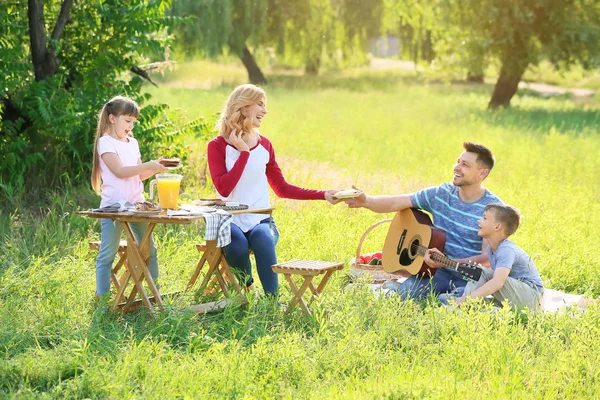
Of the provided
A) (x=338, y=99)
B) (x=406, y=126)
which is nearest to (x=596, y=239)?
(x=406, y=126)

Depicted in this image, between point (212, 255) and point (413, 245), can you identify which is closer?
point (212, 255)

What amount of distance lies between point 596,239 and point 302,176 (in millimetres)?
4326

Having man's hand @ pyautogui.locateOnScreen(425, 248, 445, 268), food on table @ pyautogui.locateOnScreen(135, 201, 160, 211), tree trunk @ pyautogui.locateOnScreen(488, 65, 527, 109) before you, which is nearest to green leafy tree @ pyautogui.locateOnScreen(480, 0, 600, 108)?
tree trunk @ pyautogui.locateOnScreen(488, 65, 527, 109)

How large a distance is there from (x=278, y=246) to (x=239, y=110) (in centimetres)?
205

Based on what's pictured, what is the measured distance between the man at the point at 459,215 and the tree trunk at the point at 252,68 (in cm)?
2583

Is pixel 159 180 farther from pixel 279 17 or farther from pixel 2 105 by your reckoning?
pixel 279 17

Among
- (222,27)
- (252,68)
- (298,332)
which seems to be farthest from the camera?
(252,68)

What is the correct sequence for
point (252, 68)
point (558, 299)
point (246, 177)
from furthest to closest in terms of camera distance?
point (252, 68) → point (558, 299) → point (246, 177)

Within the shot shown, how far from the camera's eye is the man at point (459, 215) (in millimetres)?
6551

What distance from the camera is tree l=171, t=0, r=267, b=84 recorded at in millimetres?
26703

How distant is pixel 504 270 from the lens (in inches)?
237

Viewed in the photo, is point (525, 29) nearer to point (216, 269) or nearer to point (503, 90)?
point (503, 90)

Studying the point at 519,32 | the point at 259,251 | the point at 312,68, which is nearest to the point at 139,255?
the point at 259,251

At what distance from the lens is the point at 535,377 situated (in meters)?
4.82
